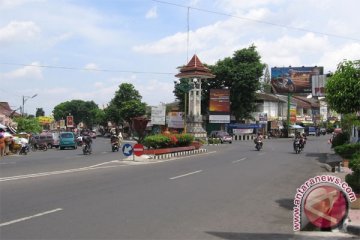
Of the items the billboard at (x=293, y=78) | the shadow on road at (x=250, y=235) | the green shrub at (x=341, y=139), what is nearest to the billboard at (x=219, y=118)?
the billboard at (x=293, y=78)

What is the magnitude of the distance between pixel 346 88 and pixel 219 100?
55587 millimetres

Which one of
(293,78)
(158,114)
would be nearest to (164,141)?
(158,114)

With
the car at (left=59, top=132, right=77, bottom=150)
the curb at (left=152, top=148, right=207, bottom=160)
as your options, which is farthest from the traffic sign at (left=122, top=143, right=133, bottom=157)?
the car at (left=59, top=132, right=77, bottom=150)

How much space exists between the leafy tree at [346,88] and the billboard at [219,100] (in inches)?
2141

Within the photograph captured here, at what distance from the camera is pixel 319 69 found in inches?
2778

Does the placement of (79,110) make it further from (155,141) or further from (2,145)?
(155,141)

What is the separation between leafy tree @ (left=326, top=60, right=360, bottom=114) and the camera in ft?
35.7

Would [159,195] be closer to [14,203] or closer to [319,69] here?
[14,203]

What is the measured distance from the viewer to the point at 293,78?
71750mm

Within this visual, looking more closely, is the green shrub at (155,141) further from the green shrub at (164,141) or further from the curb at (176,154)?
the curb at (176,154)

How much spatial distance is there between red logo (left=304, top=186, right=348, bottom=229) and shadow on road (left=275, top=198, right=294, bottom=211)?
2.95m

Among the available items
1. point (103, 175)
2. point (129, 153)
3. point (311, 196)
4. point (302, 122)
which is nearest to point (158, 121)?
point (302, 122)

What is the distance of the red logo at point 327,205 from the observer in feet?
23.5

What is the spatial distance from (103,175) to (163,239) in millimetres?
9562
